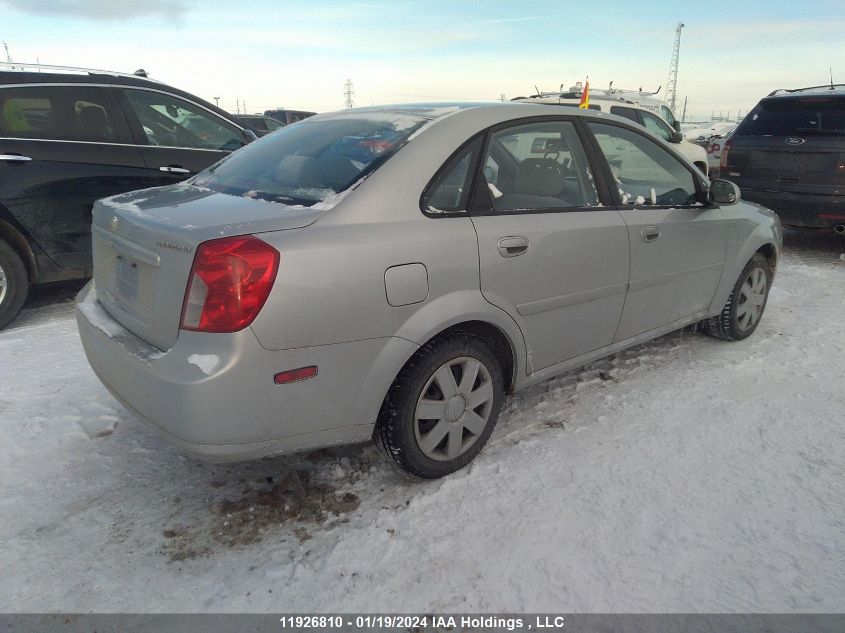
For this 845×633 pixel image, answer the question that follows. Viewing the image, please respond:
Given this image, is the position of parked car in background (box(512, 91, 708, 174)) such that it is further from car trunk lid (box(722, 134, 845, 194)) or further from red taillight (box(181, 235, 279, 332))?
red taillight (box(181, 235, 279, 332))

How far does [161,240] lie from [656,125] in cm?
948

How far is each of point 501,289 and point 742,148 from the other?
18.8 feet

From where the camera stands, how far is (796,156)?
6.51 m

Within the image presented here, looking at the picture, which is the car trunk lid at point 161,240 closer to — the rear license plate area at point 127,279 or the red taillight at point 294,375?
the rear license plate area at point 127,279

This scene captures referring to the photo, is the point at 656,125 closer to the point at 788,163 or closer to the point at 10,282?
the point at 788,163

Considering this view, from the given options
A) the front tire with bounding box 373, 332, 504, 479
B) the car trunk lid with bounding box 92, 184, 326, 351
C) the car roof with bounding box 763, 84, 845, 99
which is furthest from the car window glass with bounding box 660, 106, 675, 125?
the car trunk lid with bounding box 92, 184, 326, 351

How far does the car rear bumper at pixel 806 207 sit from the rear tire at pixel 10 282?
23.4 feet

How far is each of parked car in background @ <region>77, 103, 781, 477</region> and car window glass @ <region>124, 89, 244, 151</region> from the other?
7.80 ft

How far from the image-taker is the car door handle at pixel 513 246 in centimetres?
261

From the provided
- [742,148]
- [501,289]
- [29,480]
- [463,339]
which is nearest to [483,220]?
[501,289]

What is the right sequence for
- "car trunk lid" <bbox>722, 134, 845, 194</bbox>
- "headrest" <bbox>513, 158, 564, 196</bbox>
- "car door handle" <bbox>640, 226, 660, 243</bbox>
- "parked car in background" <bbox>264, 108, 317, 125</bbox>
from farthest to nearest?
"parked car in background" <bbox>264, 108, 317, 125</bbox>, "car trunk lid" <bbox>722, 134, 845, 194</bbox>, "car door handle" <bbox>640, 226, 660, 243</bbox>, "headrest" <bbox>513, 158, 564, 196</bbox>

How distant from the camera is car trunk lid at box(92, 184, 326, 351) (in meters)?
2.11
